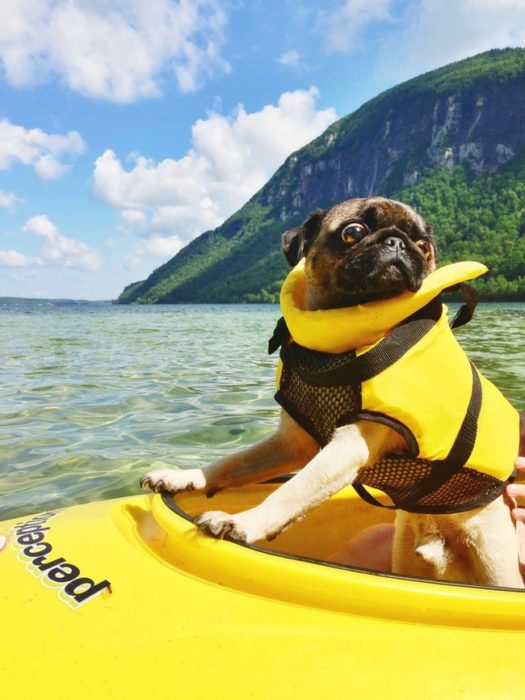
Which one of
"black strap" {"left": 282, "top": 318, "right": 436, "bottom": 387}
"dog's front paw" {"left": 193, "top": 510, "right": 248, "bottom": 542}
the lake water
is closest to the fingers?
"black strap" {"left": 282, "top": 318, "right": 436, "bottom": 387}

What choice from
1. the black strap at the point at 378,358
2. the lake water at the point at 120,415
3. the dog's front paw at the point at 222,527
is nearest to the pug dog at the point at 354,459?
the dog's front paw at the point at 222,527

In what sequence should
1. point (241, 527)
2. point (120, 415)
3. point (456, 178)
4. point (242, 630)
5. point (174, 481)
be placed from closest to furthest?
point (242, 630) < point (241, 527) < point (174, 481) < point (120, 415) < point (456, 178)

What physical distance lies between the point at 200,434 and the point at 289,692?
17.2 feet

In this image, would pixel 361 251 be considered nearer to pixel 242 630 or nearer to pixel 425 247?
pixel 425 247

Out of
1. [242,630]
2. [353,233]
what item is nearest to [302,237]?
[353,233]

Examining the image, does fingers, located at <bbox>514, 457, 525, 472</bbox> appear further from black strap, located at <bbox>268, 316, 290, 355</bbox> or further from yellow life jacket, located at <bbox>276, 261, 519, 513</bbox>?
black strap, located at <bbox>268, 316, 290, 355</bbox>

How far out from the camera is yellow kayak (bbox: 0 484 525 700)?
5.57 feet

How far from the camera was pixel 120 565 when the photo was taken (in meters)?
2.34

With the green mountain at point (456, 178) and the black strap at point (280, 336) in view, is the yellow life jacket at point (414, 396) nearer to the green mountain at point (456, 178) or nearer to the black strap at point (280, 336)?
the black strap at point (280, 336)

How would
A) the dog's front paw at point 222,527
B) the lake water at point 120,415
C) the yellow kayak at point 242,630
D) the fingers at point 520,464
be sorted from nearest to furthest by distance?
the yellow kayak at point 242,630 → the dog's front paw at point 222,527 → the fingers at point 520,464 → the lake water at point 120,415

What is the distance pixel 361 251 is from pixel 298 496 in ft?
3.81

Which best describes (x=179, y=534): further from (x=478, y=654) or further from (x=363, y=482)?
(x=478, y=654)

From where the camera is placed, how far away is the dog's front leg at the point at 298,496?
2.29 meters

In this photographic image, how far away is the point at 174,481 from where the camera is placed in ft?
9.90
